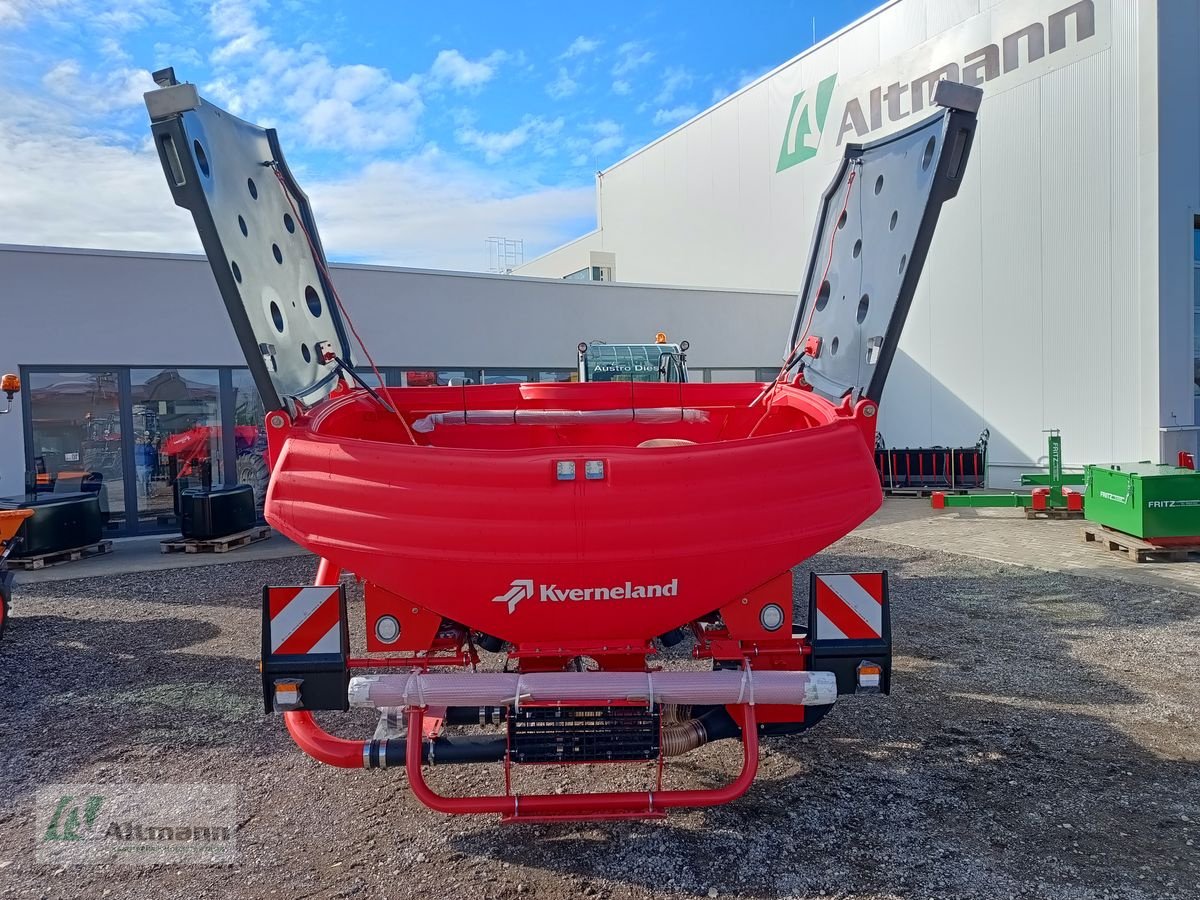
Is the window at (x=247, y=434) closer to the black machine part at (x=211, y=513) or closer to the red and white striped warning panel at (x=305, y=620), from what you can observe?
the black machine part at (x=211, y=513)

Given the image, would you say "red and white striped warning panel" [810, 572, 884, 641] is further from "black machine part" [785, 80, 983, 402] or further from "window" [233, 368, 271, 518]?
"window" [233, 368, 271, 518]

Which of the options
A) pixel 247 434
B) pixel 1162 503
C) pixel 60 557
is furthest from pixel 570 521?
pixel 247 434

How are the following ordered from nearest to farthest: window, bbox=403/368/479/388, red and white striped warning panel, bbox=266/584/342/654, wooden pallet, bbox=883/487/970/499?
red and white striped warning panel, bbox=266/584/342/654
window, bbox=403/368/479/388
wooden pallet, bbox=883/487/970/499

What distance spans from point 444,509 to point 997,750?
3035 mm

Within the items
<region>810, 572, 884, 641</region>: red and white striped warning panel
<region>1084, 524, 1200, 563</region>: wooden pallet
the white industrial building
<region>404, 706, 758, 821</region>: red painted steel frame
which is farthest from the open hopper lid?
the white industrial building

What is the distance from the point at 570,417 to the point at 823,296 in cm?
156

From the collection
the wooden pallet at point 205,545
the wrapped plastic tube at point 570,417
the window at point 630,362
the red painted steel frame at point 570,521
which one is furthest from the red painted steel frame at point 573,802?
the wooden pallet at point 205,545

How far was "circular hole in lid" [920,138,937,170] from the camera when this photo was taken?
3.46 metres

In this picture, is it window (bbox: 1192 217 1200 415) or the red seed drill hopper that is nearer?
the red seed drill hopper

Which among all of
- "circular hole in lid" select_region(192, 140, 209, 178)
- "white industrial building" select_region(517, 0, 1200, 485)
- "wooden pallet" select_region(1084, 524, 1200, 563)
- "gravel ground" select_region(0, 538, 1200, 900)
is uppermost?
"white industrial building" select_region(517, 0, 1200, 485)

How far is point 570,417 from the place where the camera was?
4.75 meters

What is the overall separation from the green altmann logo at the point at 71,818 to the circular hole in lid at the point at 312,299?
99.5 inches


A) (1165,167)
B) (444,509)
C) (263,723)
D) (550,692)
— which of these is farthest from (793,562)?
(1165,167)

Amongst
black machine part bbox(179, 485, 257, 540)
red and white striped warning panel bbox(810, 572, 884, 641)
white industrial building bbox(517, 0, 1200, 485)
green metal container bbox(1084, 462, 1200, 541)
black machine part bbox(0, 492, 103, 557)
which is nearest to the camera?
red and white striped warning panel bbox(810, 572, 884, 641)
